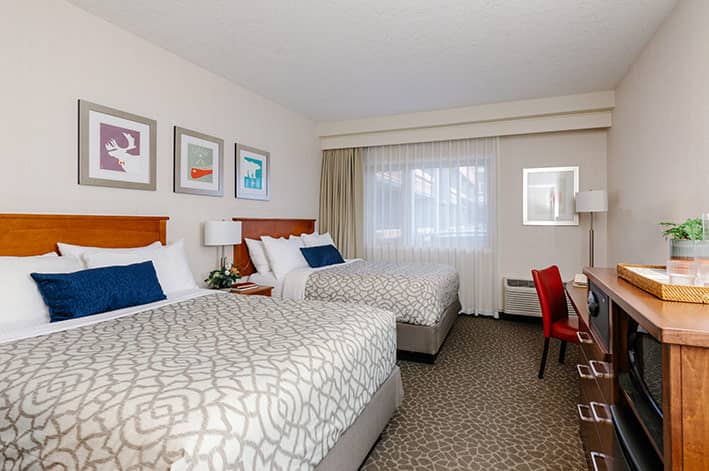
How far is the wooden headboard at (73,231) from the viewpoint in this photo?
2.17m

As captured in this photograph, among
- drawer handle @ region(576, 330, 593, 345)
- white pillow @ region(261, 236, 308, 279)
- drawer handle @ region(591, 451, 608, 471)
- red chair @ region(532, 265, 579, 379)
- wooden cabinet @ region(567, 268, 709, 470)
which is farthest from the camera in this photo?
white pillow @ region(261, 236, 308, 279)

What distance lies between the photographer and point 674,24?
2.50 meters

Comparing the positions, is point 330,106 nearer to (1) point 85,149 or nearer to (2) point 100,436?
(1) point 85,149

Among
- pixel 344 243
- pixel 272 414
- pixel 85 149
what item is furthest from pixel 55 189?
pixel 344 243

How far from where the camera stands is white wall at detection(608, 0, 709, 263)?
2.18 m

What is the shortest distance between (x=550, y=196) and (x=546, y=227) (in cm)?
41

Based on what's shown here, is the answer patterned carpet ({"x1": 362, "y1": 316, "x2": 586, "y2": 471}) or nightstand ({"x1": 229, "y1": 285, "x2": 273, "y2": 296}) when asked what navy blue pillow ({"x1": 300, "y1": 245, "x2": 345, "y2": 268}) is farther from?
patterned carpet ({"x1": 362, "y1": 316, "x2": 586, "y2": 471})

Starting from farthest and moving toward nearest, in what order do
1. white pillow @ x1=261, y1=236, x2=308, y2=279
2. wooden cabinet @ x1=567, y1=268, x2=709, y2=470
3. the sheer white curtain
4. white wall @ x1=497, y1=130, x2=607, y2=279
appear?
the sheer white curtain < white wall @ x1=497, y1=130, x2=607, y2=279 < white pillow @ x1=261, y1=236, x2=308, y2=279 < wooden cabinet @ x1=567, y1=268, x2=709, y2=470

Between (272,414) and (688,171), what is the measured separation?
9.58ft

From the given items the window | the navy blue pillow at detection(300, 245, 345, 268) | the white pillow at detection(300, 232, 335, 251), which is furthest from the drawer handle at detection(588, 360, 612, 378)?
the white pillow at detection(300, 232, 335, 251)

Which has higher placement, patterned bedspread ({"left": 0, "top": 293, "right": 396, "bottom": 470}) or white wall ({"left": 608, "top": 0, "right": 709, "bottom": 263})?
white wall ({"left": 608, "top": 0, "right": 709, "bottom": 263})

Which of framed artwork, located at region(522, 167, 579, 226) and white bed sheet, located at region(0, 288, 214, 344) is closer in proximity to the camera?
white bed sheet, located at region(0, 288, 214, 344)

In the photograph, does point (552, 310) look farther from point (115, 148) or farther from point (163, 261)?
point (115, 148)

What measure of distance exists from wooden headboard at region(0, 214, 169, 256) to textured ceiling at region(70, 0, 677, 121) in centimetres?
153
